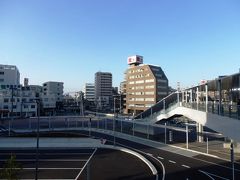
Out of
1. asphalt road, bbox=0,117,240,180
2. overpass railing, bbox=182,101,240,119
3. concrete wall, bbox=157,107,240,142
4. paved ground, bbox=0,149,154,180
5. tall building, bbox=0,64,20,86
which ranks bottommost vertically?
paved ground, bbox=0,149,154,180

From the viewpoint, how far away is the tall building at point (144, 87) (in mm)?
110625

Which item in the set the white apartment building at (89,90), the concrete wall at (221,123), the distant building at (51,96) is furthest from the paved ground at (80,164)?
the white apartment building at (89,90)

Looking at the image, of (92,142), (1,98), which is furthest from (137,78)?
(92,142)

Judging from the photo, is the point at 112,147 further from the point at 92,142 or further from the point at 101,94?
the point at 101,94

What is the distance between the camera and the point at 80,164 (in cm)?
3091

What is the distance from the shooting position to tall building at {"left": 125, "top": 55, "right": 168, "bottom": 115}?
11062 cm

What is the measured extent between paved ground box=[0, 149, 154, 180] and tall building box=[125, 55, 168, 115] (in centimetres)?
7378

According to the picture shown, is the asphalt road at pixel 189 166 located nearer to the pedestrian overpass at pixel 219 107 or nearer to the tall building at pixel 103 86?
the pedestrian overpass at pixel 219 107

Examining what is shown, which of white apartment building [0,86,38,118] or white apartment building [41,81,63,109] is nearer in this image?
white apartment building [0,86,38,118]

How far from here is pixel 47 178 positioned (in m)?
25.6

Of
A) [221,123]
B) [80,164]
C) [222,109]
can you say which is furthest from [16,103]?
[222,109]

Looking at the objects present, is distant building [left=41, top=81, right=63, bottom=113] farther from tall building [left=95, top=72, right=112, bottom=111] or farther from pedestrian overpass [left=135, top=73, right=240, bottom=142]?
pedestrian overpass [left=135, top=73, right=240, bottom=142]

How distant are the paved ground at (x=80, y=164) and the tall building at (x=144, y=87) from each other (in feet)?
242

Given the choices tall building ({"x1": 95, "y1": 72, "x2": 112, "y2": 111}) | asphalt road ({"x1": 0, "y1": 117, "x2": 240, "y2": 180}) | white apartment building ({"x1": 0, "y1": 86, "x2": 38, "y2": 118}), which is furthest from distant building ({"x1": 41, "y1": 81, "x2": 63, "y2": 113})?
asphalt road ({"x1": 0, "y1": 117, "x2": 240, "y2": 180})
